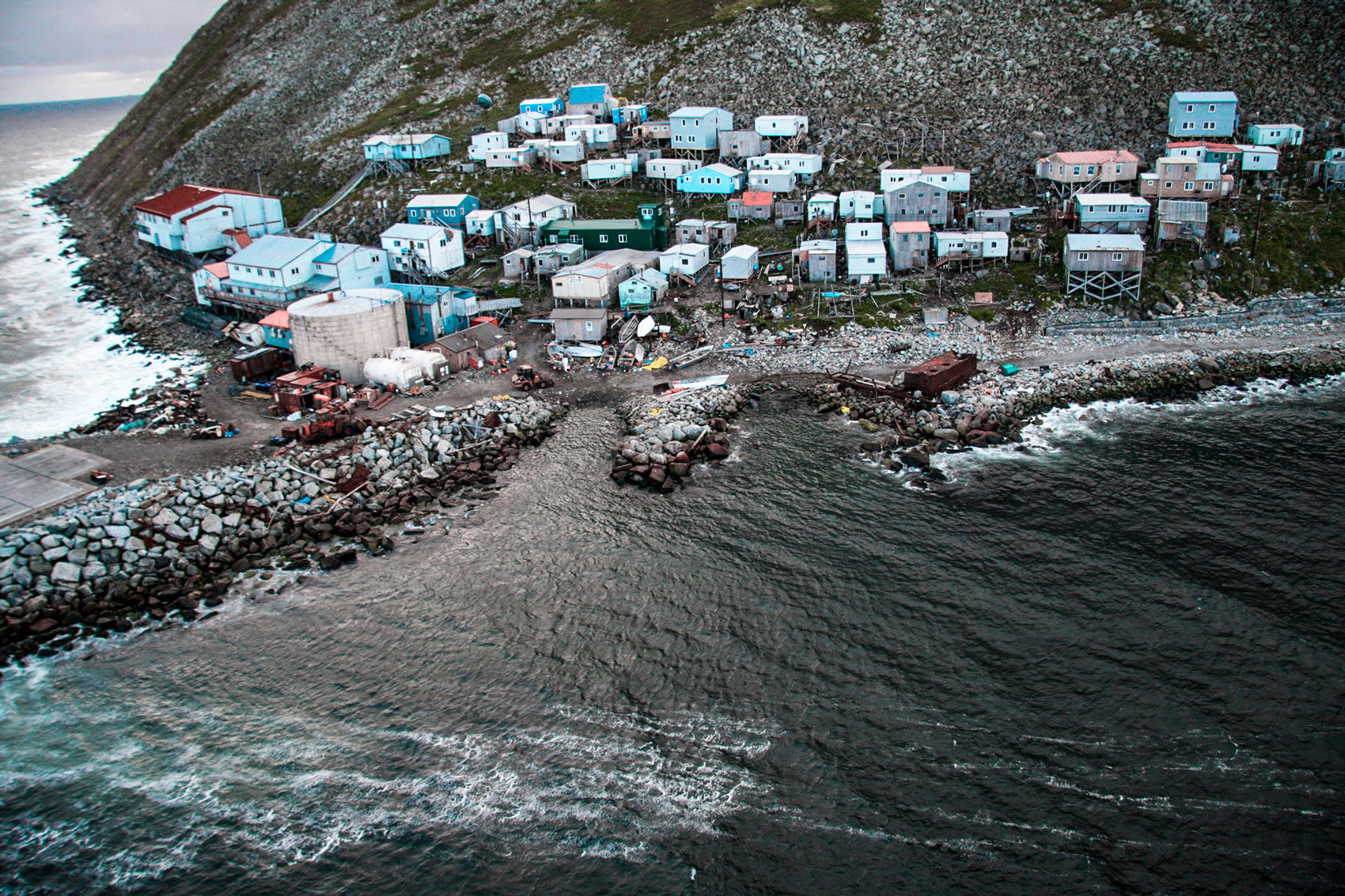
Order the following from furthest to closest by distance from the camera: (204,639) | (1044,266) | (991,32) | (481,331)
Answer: (991,32) < (1044,266) < (481,331) < (204,639)

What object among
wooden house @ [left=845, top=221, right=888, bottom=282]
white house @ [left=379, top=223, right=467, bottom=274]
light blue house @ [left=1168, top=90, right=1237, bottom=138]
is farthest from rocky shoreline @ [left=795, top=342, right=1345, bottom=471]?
white house @ [left=379, top=223, right=467, bottom=274]

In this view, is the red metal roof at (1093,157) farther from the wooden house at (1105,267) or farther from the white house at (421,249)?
the white house at (421,249)

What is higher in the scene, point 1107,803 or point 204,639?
point 204,639

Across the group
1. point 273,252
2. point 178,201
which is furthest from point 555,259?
point 178,201

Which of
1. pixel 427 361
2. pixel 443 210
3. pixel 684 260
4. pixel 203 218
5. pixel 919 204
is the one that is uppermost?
pixel 203 218

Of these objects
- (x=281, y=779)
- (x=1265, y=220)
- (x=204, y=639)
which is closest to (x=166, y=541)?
(x=204, y=639)

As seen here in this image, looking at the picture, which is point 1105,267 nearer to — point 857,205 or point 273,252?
point 857,205

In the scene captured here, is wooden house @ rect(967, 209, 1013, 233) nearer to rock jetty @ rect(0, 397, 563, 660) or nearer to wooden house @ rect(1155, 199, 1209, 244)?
wooden house @ rect(1155, 199, 1209, 244)

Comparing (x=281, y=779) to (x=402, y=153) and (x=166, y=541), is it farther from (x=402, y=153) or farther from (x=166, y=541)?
(x=402, y=153)
